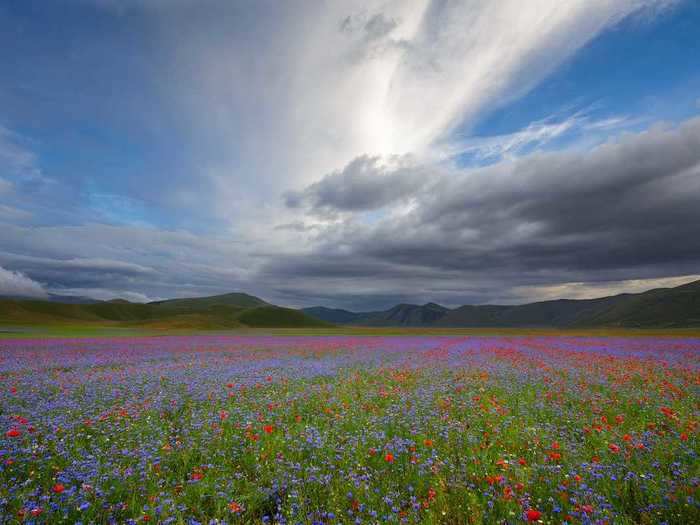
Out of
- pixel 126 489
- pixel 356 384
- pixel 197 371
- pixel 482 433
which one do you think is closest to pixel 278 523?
pixel 126 489

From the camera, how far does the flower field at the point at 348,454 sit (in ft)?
14.5

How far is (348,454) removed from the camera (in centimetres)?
600

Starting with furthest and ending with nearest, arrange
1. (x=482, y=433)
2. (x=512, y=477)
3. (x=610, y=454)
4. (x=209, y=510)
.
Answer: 1. (x=482, y=433)
2. (x=610, y=454)
3. (x=512, y=477)
4. (x=209, y=510)

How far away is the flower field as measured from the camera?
4.43 meters

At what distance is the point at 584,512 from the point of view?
13.6 ft

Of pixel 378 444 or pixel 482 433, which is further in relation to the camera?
pixel 482 433

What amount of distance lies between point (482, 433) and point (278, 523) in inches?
207

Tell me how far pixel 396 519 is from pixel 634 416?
8758 millimetres

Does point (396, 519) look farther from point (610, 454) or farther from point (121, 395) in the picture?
point (121, 395)

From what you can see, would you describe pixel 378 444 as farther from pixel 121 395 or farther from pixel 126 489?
pixel 121 395

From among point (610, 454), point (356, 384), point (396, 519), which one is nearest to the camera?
point (396, 519)

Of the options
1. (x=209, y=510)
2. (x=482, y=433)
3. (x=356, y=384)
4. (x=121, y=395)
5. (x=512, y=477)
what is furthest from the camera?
(x=356, y=384)

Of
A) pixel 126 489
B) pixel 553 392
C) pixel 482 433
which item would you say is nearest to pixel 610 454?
pixel 482 433

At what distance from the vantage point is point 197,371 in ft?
53.7
